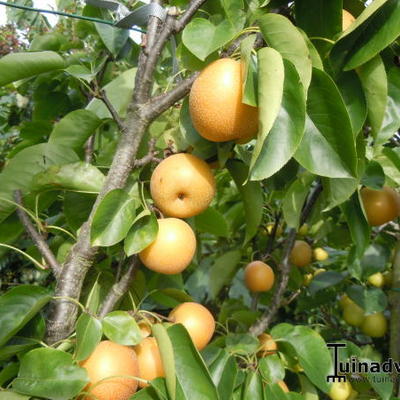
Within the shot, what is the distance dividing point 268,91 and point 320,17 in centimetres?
27

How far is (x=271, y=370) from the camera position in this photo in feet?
3.75

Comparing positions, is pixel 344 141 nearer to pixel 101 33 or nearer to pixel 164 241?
pixel 164 241

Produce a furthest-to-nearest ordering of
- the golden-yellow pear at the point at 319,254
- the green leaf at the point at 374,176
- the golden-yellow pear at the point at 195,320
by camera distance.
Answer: the golden-yellow pear at the point at 319,254
the green leaf at the point at 374,176
the golden-yellow pear at the point at 195,320

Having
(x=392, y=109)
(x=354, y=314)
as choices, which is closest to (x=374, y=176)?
(x=392, y=109)

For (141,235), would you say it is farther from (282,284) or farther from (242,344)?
(282,284)

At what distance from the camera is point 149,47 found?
0.94 metres

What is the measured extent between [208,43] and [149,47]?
23 cm

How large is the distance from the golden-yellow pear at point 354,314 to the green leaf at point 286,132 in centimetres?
141

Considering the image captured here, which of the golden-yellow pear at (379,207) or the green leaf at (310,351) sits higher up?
the golden-yellow pear at (379,207)

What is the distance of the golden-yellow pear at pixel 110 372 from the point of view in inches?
30.0

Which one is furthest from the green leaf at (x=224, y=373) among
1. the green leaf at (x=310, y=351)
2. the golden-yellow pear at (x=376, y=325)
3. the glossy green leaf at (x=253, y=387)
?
the golden-yellow pear at (x=376, y=325)

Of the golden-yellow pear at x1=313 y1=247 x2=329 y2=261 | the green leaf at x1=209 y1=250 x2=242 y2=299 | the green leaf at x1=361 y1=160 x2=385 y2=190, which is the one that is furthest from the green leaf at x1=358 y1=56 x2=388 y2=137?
the golden-yellow pear at x1=313 y1=247 x2=329 y2=261

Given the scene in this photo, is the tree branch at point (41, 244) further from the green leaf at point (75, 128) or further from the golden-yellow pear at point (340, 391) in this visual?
the golden-yellow pear at point (340, 391)

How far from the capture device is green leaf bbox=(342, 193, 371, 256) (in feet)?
3.63
